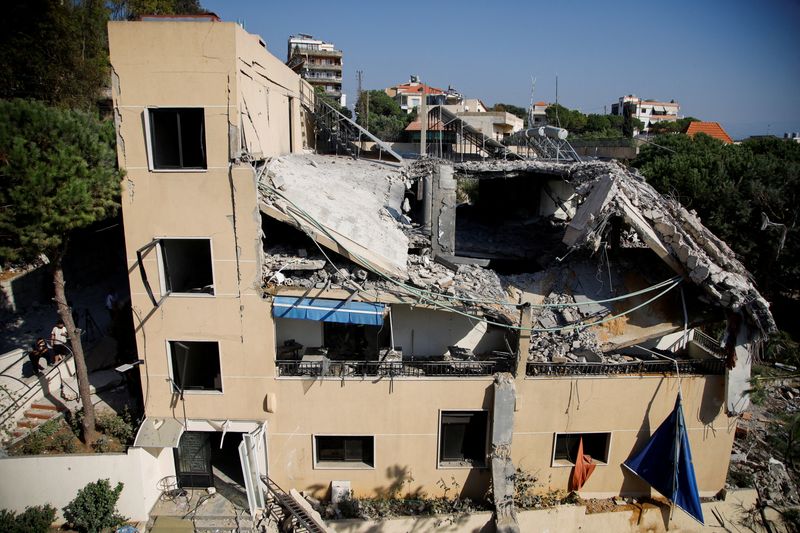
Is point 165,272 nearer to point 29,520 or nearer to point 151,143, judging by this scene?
point 151,143

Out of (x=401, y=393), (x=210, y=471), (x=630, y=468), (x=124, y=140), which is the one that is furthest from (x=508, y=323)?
(x=124, y=140)

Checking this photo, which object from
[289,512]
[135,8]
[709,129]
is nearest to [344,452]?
[289,512]

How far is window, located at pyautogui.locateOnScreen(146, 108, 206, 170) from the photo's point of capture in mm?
10562

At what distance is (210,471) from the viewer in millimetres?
12492

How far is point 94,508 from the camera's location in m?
10.8

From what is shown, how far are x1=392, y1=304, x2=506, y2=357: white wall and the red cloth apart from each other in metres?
3.66

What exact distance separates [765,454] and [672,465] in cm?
571

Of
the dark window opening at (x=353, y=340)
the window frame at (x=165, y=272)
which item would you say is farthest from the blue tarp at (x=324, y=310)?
the dark window opening at (x=353, y=340)

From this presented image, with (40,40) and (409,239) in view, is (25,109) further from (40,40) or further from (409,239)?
(40,40)

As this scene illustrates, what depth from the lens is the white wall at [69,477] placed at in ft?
35.7

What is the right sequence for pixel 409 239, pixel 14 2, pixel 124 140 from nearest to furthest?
pixel 124 140
pixel 409 239
pixel 14 2

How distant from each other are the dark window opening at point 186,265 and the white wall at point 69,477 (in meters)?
4.09

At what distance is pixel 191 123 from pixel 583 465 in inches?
505

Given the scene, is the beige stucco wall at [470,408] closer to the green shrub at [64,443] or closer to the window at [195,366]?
the window at [195,366]
